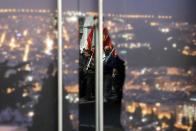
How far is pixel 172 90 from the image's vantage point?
643 centimetres

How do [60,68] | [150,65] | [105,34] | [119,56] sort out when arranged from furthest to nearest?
[150,65] < [119,56] < [105,34] < [60,68]

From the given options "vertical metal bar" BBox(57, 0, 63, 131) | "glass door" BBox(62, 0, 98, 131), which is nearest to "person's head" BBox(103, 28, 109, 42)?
"glass door" BBox(62, 0, 98, 131)

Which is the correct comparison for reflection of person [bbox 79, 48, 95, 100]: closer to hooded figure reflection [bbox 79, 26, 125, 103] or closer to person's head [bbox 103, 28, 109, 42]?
hooded figure reflection [bbox 79, 26, 125, 103]

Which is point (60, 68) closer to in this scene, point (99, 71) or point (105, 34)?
point (99, 71)

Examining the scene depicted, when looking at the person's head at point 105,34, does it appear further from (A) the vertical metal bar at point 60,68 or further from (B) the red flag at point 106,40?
(A) the vertical metal bar at point 60,68

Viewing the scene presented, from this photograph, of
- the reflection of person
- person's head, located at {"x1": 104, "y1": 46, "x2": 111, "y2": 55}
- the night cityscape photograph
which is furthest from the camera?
person's head, located at {"x1": 104, "y1": 46, "x2": 111, "y2": 55}

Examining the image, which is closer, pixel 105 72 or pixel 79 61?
pixel 79 61

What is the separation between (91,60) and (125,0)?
2.79 feet

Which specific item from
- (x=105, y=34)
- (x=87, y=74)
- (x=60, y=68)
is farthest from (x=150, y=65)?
(x=60, y=68)

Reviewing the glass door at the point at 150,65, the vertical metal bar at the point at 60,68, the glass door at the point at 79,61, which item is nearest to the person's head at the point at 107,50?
the glass door at the point at 150,65

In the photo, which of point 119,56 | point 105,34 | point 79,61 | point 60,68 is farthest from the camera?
point 119,56

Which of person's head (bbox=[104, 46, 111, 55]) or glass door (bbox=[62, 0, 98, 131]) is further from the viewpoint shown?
person's head (bbox=[104, 46, 111, 55])

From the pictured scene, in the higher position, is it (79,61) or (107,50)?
(107,50)

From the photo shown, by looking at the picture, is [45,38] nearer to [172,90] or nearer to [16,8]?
[16,8]
